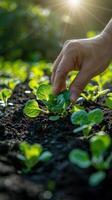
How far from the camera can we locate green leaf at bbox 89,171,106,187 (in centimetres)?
177

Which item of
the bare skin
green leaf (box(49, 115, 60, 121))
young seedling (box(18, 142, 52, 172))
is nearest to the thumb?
the bare skin

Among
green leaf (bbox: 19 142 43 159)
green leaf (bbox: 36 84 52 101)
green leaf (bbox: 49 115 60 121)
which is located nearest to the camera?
green leaf (bbox: 19 142 43 159)

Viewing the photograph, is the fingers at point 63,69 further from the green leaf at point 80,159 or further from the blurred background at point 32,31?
the blurred background at point 32,31

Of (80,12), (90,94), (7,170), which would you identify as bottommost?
(80,12)

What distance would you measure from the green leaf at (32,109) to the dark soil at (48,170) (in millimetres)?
53

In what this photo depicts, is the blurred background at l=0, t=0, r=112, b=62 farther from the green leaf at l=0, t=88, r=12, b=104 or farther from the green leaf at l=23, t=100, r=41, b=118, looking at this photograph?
the green leaf at l=23, t=100, r=41, b=118

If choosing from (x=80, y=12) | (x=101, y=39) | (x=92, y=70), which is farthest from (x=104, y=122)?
(x=80, y=12)

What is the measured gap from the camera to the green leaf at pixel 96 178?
1766mm

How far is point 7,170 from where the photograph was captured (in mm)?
1909

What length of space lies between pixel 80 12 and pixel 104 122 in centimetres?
787

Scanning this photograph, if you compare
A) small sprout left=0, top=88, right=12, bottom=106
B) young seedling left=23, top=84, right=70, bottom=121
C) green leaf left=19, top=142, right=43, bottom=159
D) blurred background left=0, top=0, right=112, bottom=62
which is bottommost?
blurred background left=0, top=0, right=112, bottom=62

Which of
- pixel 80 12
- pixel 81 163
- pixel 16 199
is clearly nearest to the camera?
pixel 16 199

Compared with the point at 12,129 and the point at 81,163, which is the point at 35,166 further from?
the point at 12,129

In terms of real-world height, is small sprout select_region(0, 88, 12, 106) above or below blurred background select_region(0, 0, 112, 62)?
above
